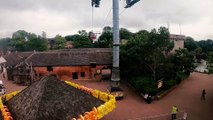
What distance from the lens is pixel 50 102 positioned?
15289 mm

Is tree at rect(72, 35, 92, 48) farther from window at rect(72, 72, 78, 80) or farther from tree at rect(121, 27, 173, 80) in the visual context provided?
tree at rect(121, 27, 173, 80)

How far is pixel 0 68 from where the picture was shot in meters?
52.4

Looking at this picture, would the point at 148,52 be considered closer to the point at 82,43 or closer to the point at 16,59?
the point at 16,59

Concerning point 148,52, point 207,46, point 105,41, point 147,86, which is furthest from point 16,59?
point 207,46

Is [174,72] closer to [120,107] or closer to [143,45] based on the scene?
[143,45]

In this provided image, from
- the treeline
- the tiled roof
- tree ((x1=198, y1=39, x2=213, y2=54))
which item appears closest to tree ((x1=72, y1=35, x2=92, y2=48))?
the tiled roof

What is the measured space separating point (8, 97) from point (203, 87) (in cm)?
2650

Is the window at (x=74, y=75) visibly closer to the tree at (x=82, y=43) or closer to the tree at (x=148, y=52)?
the tree at (x=148, y=52)

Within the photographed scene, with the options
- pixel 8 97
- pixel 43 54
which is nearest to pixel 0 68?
pixel 43 54

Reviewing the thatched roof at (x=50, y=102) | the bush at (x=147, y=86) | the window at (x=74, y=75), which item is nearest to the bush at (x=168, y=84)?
the bush at (x=147, y=86)

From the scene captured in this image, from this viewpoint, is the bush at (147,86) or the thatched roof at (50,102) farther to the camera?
the bush at (147,86)

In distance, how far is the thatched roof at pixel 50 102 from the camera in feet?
47.7

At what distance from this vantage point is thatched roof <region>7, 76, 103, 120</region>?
14.5 meters

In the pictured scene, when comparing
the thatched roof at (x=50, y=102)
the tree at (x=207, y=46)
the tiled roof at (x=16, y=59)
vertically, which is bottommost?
the thatched roof at (x=50, y=102)
